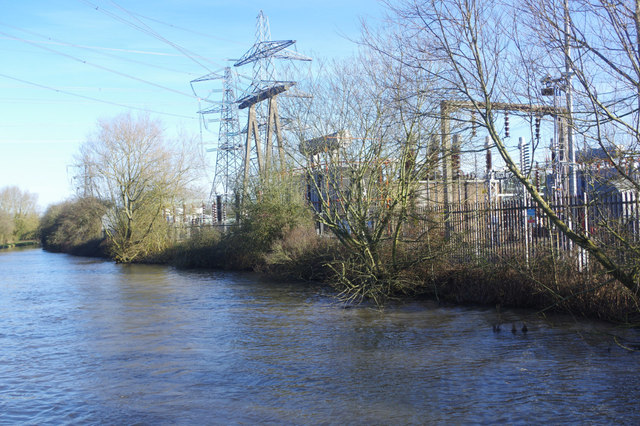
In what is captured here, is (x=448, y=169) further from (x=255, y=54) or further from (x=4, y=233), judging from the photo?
(x=4, y=233)

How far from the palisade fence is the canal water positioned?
5.08ft

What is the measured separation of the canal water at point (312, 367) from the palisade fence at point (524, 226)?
1.55 meters

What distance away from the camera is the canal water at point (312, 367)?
6887 millimetres

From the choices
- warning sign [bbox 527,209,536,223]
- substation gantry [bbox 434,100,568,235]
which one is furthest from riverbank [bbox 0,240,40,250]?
warning sign [bbox 527,209,536,223]

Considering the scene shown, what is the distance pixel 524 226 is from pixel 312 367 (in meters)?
7.07

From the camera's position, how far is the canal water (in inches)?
271

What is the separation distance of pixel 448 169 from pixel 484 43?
5.72m

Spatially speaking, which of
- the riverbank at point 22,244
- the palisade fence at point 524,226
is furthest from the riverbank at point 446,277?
the riverbank at point 22,244

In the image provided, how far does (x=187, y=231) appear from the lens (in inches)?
1502

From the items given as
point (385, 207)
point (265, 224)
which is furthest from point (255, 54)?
point (385, 207)

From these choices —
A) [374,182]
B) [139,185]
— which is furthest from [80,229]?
[374,182]

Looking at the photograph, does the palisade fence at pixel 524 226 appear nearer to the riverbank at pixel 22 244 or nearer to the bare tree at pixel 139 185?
the bare tree at pixel 139 185

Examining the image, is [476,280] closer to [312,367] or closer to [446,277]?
[446,277]

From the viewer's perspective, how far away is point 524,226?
13.5 meters
